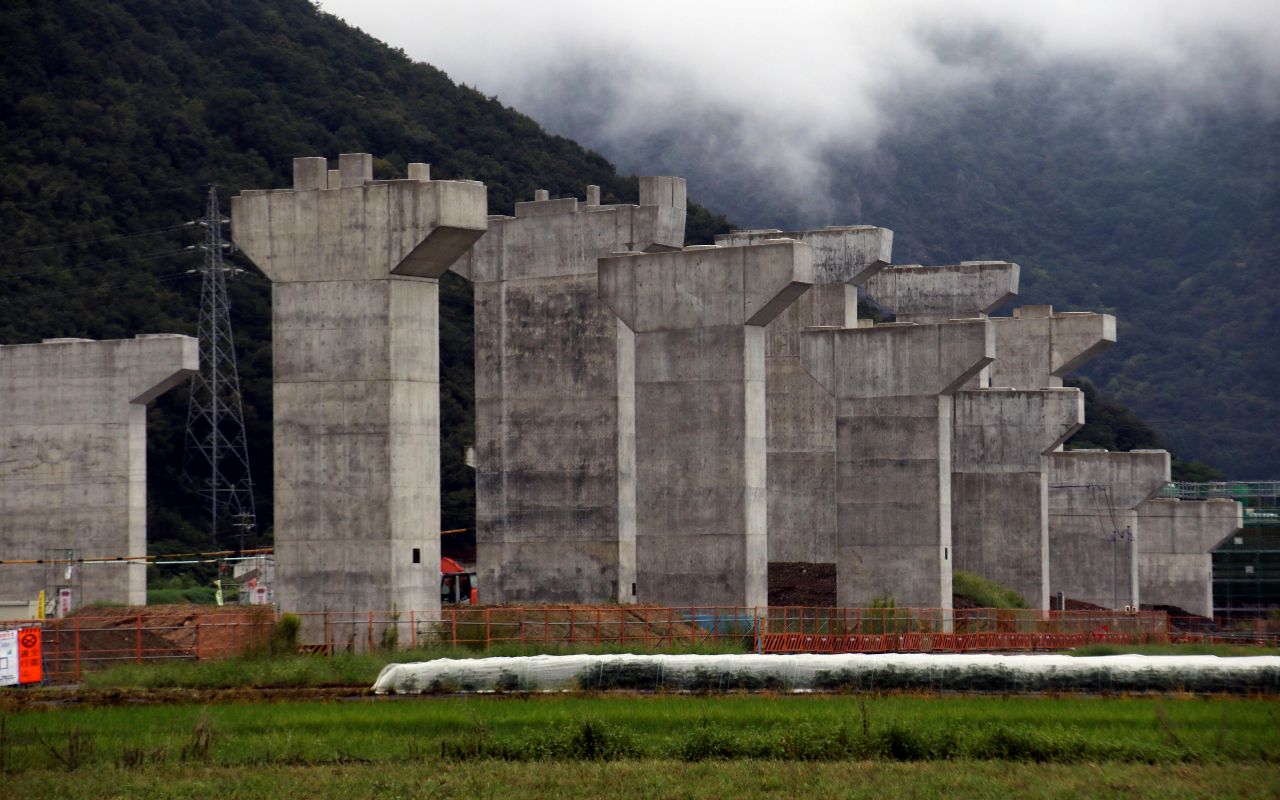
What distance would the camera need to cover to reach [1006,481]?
58750 millimetres

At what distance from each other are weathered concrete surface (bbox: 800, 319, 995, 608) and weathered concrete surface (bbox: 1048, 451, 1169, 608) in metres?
21.9

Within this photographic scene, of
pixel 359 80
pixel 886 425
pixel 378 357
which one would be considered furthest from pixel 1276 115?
pixel 378 357

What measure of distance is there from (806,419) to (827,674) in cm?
2730

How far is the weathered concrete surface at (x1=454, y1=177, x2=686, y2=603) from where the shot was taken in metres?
47.1

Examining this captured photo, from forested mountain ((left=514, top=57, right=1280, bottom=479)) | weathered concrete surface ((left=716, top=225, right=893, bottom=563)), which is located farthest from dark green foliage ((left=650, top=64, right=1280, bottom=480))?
weathered concrete surface ((left=716, top=225, right=893, bottom=563))

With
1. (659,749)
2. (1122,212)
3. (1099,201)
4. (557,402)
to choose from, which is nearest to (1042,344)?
(557,402)

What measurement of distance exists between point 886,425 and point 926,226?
426 feet

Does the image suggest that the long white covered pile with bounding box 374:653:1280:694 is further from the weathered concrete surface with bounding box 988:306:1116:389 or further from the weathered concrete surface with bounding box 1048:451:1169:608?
the weathered concrete surface with bounding box 1048:451:1169:608

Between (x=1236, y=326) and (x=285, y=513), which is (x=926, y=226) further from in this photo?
(x=285, y=513)

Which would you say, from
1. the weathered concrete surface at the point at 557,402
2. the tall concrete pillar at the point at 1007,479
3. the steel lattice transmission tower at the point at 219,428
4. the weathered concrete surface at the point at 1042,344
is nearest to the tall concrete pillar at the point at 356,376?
the weathered concrete surface at the point at 557,402

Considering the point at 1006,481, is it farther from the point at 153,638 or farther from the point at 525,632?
the point at 153,638

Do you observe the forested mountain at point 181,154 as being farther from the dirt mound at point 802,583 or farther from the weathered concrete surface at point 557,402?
the weathered concrete surface at point 557,402

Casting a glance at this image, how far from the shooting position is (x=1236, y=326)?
508 ft

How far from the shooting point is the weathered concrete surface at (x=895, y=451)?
46750 mm
